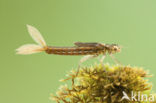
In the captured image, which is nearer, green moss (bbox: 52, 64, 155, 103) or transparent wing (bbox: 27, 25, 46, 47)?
green moss (bbox: 52, 64, 155, 103)

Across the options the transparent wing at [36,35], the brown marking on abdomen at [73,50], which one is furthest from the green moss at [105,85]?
the transparent wing at [36,35]

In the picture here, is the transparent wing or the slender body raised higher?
the transparent wing

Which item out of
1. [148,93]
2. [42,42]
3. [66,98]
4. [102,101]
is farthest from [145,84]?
[42,42]

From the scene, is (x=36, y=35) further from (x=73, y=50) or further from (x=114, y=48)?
(x=114, y=48)

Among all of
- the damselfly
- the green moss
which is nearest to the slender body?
the damselfly

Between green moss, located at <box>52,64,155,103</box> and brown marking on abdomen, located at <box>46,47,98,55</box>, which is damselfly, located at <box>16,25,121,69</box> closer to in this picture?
brown marking on abdomen, located at <box>46,47,98,55</box>

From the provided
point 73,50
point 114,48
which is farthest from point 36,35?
point 114,48

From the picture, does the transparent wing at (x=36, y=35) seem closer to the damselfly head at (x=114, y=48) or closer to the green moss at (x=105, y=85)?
the green moss at (x=105, y=85)

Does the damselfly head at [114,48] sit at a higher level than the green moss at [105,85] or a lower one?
higher

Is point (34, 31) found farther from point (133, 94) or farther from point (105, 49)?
point (133, 94)
